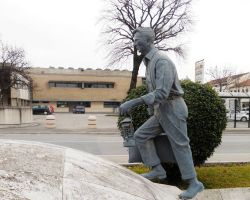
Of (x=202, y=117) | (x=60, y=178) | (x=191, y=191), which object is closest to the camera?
(x=60, y=178)

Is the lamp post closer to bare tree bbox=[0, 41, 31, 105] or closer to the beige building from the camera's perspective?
bare tree bbox=[0, 41, 31, 105]

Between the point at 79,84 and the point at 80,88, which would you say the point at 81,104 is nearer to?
the point at 80,88

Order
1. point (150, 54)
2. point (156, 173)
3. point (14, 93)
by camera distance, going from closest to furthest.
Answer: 1. point (150, 54)
2. point (156, 173)
3. point (14, 93)

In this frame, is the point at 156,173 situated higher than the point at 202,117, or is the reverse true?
the point at 202,117

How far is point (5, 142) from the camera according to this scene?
388cm

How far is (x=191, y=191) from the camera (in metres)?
4.45

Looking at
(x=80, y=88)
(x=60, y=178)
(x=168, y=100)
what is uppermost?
(x=80, y=88)

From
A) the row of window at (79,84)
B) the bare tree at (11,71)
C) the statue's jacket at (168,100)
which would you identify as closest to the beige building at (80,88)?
the row of window at (79,84)

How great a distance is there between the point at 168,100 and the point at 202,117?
3377 mm

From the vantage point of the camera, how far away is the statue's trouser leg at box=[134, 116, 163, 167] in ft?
15.3

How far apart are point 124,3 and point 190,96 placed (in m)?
32.7

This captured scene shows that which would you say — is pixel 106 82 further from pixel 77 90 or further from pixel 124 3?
pixel 124 3

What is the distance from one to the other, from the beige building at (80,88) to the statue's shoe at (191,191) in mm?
→ 64056

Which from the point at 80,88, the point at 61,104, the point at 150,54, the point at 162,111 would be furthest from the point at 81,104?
the point at 162,111
